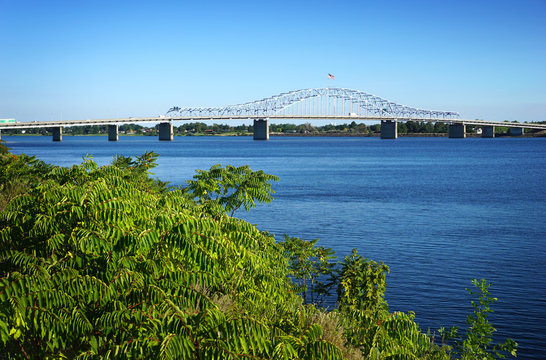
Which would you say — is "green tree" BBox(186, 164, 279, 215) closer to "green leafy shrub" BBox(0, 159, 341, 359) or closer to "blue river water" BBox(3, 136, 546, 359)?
"green leafy shrub" BBox(0, 159, 341, 359)

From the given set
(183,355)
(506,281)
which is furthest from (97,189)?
(506,281)

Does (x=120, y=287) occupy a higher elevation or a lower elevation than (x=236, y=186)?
lower

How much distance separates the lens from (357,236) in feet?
93.4

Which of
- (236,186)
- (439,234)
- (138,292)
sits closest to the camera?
(138,292)

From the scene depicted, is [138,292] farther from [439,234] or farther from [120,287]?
[439,234]

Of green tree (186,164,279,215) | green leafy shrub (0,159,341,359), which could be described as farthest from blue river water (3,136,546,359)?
green leafy shrub (0,159,341,359)

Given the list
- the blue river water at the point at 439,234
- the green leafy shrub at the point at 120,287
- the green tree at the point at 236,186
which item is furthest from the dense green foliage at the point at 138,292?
the blue river water at the point at 439,234

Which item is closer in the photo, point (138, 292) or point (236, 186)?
point (138, 292)

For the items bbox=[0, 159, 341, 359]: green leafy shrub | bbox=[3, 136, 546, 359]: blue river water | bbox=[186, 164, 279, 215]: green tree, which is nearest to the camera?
bbox=[0, 159, 341, 359]: green leafy shrub

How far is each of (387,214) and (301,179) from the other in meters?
26.2

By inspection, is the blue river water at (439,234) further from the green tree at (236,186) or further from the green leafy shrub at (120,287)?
the green leafy shrub at (120,287)

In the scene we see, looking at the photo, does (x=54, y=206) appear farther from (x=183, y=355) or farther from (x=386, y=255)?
(x=386, y=255)

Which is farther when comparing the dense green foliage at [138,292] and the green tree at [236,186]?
the green tree at [236,186]

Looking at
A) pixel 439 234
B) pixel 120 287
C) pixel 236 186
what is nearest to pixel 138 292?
pixel 120 287
